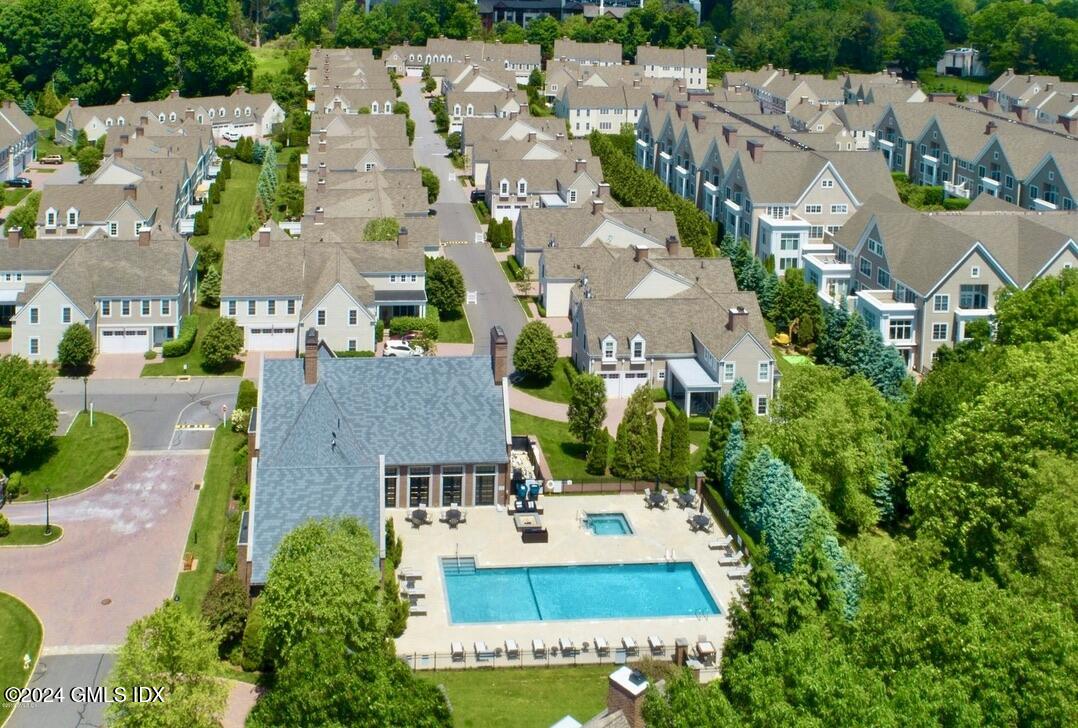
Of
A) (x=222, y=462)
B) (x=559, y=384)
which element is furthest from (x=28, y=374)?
(x=559, y=384)

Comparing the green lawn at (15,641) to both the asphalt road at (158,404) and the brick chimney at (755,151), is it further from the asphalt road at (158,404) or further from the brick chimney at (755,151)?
the brick chimney at (755,151)

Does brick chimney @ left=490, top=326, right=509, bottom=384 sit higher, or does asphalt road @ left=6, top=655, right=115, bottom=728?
brick chimney @ left=490, top=326, right=509, bottom=384

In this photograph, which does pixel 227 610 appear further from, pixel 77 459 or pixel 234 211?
pixel 234 211

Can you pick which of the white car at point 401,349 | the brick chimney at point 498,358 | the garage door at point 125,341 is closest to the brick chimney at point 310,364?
the brick chimney at point 498,358

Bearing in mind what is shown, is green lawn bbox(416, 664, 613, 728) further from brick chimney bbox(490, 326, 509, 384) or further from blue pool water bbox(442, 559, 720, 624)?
brick chimney bbox(490, 326, 509, 384)

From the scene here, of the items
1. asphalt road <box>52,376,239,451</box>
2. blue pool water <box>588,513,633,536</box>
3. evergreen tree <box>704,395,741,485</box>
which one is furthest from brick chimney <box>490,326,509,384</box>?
asphalt road <box>52,376,239,451</box>

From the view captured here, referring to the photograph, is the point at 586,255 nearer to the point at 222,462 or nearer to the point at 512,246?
the point at 512,246
